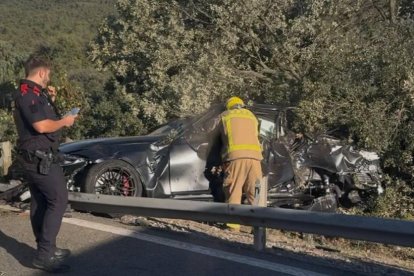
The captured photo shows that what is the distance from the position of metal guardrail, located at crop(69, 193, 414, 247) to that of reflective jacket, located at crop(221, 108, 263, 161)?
1392 millimetres

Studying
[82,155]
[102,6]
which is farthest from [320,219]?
[102,6]

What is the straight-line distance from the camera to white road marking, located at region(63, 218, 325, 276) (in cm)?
485

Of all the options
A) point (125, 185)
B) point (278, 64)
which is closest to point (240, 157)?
point (125, 185)

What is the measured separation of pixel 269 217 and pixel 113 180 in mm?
2812

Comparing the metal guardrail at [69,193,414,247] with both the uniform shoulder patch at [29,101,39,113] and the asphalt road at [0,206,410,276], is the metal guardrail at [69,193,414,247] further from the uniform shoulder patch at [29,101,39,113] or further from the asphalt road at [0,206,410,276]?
the uniform shoulder patch at [29,101,39,113]

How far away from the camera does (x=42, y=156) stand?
15.7 ft

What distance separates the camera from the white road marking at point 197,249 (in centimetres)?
485

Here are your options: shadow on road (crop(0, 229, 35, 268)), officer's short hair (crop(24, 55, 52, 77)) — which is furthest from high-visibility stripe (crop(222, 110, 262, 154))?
officer's short hair (crop(24, 55, 52, 77))

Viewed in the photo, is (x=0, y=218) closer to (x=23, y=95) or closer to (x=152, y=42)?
(x=23, y=95)

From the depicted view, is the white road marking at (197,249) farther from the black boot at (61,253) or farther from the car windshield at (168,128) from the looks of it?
the car windshield at (168,128)

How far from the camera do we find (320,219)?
509 cm

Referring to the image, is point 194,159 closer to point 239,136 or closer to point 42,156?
point 239,136

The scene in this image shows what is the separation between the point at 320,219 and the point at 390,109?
18.4ft

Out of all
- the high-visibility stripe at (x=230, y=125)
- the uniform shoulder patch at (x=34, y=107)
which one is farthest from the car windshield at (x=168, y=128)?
the uniform shoulder patch at (x=34, y=107)
